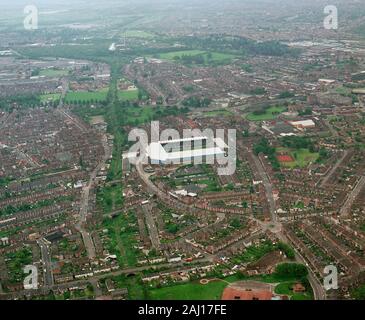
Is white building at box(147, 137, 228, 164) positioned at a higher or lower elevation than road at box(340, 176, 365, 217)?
higher

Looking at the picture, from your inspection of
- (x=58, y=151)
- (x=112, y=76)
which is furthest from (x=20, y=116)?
(x=112, y=76)

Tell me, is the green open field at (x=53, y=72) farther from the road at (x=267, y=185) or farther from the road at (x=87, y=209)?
the road at (x=267, y=185)

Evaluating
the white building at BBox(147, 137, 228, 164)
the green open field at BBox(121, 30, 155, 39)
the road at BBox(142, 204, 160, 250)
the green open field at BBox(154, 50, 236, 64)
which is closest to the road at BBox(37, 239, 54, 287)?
the road at BBox(142, 204, 160, 250)

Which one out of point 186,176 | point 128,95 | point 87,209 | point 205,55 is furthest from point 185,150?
point 205,55

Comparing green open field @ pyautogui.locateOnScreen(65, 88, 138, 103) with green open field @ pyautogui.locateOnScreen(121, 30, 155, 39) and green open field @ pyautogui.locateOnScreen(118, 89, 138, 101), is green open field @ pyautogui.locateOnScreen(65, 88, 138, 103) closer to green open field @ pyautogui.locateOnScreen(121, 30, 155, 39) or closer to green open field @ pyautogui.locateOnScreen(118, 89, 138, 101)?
green open field @ pyautogui.locateOnScreen(118, 89, 138, 101)

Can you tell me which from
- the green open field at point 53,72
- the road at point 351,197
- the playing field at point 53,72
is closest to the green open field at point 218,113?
the road at point 351,197

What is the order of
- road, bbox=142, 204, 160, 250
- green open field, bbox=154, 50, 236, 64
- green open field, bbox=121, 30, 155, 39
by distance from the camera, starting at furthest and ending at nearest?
1. green open field, bbox=121, 30, 155, 39
2. green open field, bbox=154, 50, 236, 64
3. road, bbox=142, 204, 160, 250
